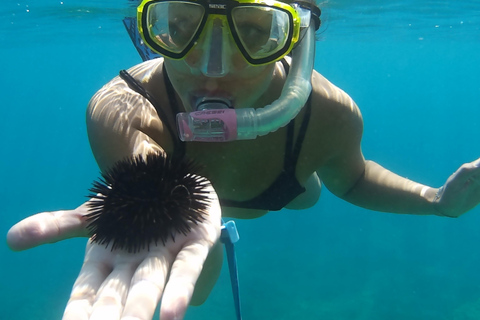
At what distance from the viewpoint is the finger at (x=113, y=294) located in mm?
1352

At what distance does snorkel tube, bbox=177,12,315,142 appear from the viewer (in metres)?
2.15

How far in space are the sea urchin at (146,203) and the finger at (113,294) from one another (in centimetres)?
17

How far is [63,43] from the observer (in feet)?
82.8

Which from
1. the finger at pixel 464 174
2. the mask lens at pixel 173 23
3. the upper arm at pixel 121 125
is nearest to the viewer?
the mask lens at pixel 173 23

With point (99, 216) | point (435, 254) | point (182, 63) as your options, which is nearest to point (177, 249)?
point (99, 216)

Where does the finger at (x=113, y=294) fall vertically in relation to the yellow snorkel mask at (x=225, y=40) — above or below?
below

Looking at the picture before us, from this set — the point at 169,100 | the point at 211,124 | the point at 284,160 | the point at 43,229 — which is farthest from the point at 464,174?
the point at 43,229

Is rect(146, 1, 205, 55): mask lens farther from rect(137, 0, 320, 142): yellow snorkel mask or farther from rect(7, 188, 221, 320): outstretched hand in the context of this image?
rect(7, 188, 221, 320): outstretched hand

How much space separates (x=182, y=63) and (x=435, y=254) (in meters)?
16.7

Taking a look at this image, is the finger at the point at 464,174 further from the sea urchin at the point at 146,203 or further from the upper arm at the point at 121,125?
the upper arm at the point at 121,125

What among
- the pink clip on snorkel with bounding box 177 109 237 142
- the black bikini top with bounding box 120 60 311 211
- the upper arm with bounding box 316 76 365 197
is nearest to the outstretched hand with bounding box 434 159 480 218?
the upper arm with bounding box 316 76 365 197

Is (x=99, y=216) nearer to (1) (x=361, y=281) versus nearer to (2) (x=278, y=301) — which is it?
(2) (x=278, y=301)

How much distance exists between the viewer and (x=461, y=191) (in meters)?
3.12

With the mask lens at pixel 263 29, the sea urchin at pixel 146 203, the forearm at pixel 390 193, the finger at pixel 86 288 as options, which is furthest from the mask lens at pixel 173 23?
the forearm at pixel 390 193
